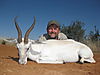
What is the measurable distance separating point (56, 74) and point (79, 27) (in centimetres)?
1371

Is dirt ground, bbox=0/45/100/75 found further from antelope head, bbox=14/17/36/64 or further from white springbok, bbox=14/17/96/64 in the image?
white springbok, bbox=14/17/96/64

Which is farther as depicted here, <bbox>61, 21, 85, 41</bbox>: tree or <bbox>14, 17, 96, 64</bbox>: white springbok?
<bbox>61, 21, 85, 41</bbox>: tree

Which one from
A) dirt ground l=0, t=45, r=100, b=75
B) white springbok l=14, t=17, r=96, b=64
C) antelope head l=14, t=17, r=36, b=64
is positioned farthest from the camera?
white springbok l=14, t=17, r=96, b=64

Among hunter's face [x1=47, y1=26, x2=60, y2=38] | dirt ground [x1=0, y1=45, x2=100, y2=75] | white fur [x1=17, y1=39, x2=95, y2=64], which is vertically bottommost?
dirt ground [x1=0, y1=45, x2=100, y2=75]

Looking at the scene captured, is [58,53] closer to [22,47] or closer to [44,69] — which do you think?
[22,47]

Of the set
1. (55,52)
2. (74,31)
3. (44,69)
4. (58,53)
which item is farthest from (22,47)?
(74,31)

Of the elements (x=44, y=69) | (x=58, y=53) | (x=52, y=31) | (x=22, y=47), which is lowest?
(x=44, y=69)

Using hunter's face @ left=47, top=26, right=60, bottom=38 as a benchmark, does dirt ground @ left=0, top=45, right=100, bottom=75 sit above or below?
below

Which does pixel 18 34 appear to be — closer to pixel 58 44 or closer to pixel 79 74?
pixel 58 44

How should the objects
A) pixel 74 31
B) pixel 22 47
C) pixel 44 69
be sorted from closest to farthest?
pixel 44 69 < pixel 22 47 < pixel 74 31

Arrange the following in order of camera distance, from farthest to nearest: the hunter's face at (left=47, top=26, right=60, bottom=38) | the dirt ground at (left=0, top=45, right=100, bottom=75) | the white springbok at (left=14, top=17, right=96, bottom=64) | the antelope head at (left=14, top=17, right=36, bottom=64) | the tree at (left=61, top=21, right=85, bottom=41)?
the tree at (left=61, top=21, right=85, bottom=41), the hunter's face at (left=47, top=26, right=60, bottom=38), the white springbok at (left=14, top=17, right=96, bottom=64), the antelope head at (left=14, top=17, right=36, bottom=64), the dirt ground at (left=0, top=45, right=100, bottom=75)

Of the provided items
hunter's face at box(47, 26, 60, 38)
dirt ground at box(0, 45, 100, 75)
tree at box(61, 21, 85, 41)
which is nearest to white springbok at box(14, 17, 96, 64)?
dirt ground at box(0, 45, 100, 75)

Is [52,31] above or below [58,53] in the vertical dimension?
above

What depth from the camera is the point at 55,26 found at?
8.25 m
